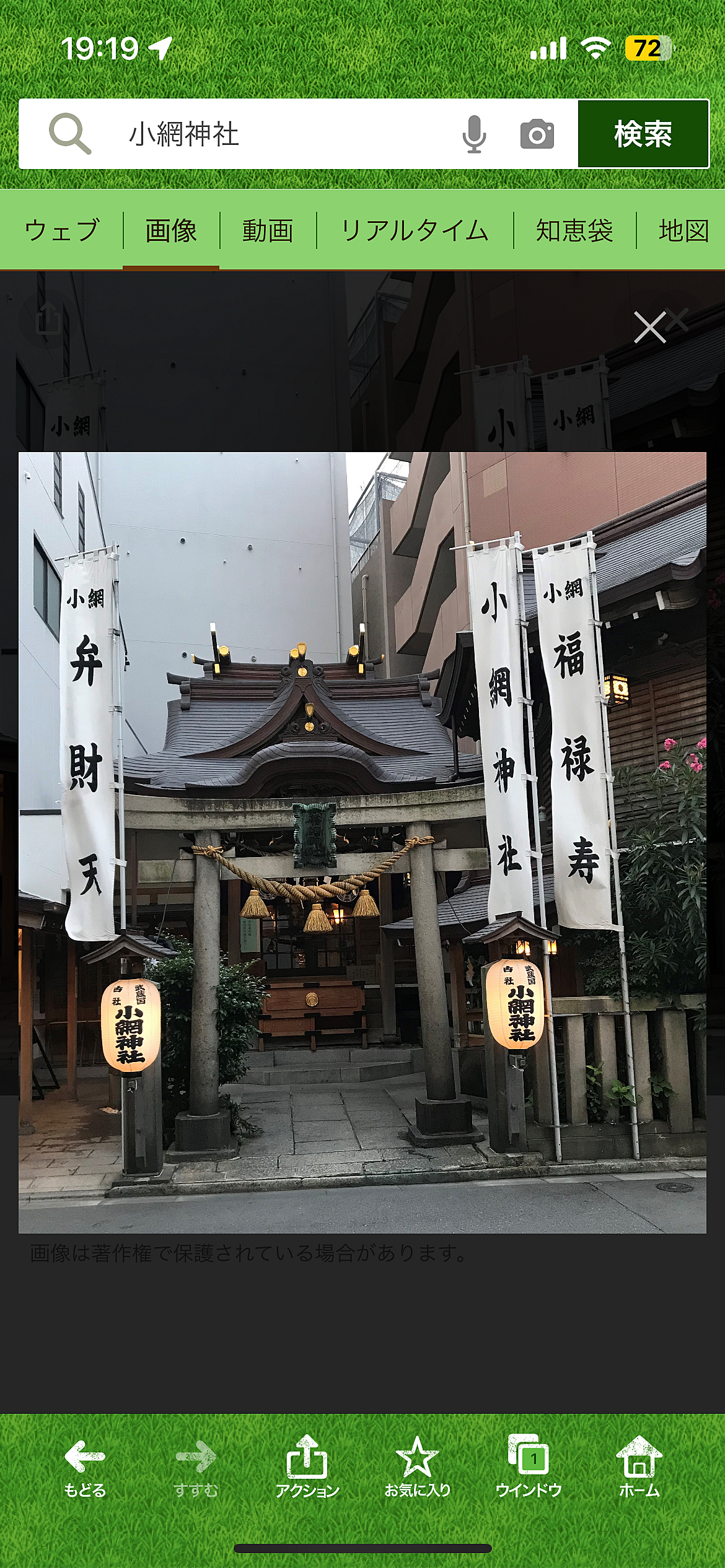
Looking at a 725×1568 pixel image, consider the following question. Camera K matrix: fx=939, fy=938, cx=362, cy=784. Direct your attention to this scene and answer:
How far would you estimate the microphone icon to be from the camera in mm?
4051

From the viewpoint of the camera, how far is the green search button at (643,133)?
4.05 metres

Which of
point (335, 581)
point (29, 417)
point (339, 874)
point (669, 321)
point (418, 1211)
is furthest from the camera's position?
point (335, 581)

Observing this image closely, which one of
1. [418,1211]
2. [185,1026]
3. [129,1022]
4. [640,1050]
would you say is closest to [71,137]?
[129,1022]

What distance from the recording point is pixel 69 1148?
8.85 metres

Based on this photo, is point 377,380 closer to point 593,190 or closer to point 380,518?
point 380,518

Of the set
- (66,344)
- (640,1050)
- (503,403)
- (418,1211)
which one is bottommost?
(418,1211)

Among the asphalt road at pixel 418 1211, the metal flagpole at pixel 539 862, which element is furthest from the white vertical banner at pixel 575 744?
the asphalt road at pixel 418 1211

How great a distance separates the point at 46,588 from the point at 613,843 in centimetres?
649

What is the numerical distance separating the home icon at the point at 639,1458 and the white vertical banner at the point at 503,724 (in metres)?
4.90

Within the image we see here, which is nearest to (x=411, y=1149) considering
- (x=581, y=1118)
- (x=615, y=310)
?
(x=581, y=1118)

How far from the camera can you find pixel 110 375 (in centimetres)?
1329

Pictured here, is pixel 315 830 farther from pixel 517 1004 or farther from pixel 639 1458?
pixel 639 1458

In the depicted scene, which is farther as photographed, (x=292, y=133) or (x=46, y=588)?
(x=46, y=588)

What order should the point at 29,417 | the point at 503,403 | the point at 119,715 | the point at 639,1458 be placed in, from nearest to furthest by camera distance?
1. the point at 639,1458
2. the point at 29,417
3. the point at 119,715
4. the point at 503,403
